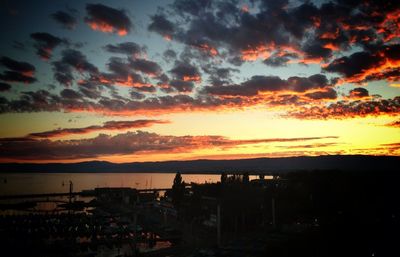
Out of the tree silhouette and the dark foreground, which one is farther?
the tree silhouette

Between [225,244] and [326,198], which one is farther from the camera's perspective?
[326,198]

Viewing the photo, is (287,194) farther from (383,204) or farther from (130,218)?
(130,218)

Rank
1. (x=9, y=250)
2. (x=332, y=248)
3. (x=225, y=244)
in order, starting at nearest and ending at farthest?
(x=332, y=248)
(x=225, y=244)
(x=9, y=250)

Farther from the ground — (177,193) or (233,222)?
(177,193)

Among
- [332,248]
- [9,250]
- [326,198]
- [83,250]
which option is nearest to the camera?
[332,248]

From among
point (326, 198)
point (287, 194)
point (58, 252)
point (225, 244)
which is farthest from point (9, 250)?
point (326, 198)

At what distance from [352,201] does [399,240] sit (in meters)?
31.9

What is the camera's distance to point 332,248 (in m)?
24.4

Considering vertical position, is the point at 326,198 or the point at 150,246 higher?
the point at 326,198

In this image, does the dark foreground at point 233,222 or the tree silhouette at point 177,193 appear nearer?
the dark foreground at point 233,222

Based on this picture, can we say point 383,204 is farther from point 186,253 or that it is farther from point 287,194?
point 186,253

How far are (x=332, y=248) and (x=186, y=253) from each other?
1894 centimetres

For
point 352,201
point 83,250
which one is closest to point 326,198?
point 352,201

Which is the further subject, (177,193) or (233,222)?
(177,193)
